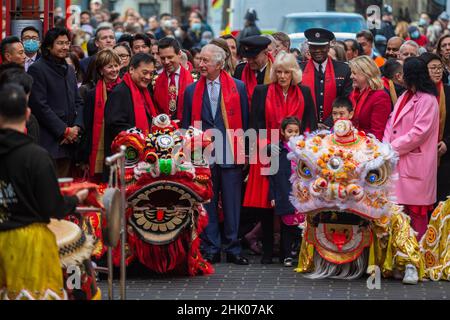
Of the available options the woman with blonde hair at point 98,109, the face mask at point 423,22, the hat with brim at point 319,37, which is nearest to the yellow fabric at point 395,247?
the hat with brim at point 319,37

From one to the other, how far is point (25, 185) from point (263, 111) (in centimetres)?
508

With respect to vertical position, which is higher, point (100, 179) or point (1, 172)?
point (1, 172)

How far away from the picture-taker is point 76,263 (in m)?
8.83

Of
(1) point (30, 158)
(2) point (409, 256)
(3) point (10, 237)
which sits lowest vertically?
(2) point (409, 256)

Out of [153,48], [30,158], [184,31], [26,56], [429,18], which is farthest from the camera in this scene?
[429,18]

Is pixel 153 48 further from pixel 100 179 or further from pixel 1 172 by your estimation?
pixel 1 172

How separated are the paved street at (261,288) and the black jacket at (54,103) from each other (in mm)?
1674

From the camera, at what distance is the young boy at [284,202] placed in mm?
12852

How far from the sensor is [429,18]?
32.2 metres

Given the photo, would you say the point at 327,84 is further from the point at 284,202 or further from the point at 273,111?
the point at 284,202

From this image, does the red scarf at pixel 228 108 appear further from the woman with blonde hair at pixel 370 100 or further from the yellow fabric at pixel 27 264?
the yellow fabric at pixel 27 264

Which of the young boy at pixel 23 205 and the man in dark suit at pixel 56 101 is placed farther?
the man in dark suit at pixel 56 101

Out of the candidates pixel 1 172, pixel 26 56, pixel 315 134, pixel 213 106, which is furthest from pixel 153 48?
pixel 1 172

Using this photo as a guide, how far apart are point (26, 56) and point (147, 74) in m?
2.13
